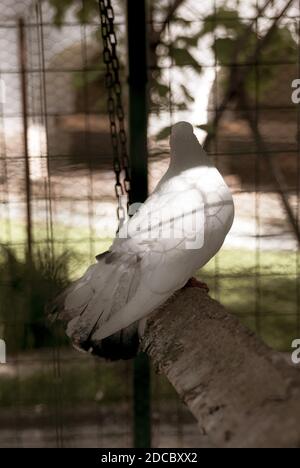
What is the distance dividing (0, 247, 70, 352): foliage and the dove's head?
17.1 inches

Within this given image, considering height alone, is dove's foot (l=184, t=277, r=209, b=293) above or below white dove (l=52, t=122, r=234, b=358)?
below

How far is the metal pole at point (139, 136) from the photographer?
1296mm

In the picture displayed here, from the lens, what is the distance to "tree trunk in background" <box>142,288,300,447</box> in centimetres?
72

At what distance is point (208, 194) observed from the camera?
1092 mm

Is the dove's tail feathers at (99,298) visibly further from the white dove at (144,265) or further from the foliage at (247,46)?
the foliage at (247,46)

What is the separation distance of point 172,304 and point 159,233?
131 millimetres

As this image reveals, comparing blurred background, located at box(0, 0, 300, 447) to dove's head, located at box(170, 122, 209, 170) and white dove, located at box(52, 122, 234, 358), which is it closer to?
dove's head, located at box(170, 122, 209, 170)

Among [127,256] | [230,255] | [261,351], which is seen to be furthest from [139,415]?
[261,351]

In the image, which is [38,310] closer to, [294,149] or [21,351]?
[21,351]

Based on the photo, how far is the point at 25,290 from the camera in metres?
1.53

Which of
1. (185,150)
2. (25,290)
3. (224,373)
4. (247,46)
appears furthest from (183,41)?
(224,373)

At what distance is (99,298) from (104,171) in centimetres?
66
